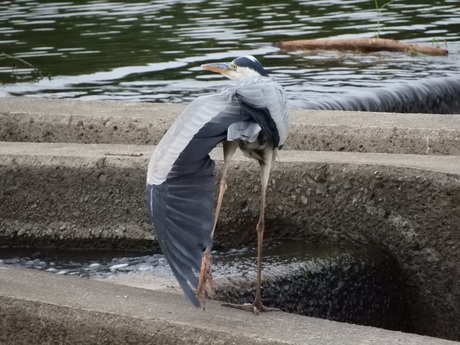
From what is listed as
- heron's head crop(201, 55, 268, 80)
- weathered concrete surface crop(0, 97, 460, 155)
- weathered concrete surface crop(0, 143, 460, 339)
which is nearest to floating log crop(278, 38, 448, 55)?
weathered concrete surface crop(0, 97, 460, 155)

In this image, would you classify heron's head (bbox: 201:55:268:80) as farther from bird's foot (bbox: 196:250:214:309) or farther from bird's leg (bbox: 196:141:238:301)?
bird's foot (bbox: 196:250:214:309)

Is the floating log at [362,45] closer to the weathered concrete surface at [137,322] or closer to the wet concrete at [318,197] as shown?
the wet concrete at [318,197]

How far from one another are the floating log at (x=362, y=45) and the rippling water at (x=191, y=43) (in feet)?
0.22

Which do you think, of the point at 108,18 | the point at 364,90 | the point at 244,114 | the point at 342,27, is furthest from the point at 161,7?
the point at 244,114

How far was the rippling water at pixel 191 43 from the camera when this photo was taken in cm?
905

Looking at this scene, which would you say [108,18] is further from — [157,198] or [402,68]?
[157,198]

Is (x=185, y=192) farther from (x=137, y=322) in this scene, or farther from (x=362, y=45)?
(x=362, y=45)

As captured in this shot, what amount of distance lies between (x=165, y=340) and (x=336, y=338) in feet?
1.69

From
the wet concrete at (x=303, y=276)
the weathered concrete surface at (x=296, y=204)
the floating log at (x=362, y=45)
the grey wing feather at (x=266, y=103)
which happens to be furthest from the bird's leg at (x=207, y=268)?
the floating log at (x=362, y=45)

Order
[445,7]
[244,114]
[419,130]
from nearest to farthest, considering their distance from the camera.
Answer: [244,114] < [419,130] < [445,7]

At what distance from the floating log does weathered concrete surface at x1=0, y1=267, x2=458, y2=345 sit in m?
6.26

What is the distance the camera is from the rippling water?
905 cm

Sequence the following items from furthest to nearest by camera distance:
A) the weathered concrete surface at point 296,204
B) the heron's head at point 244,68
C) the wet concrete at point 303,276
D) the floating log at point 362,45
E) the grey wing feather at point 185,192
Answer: the floating log at point 362,45, the weathered concrete surface at point 296,204, the wet concrete at point 303,276, the heron's head at point 244,68, the grey wing feather at point 185,192

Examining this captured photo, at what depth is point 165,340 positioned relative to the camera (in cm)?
363
